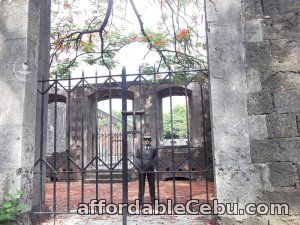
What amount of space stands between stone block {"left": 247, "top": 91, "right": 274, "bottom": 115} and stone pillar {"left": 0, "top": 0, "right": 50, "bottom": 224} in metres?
2.65

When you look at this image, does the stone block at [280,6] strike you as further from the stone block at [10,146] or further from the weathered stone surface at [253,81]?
the stone block at [10,146]

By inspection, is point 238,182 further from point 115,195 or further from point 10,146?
point 115,195

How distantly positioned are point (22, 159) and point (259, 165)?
2.70 m

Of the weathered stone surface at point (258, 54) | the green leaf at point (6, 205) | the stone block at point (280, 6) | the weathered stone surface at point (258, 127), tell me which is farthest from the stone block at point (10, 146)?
the stone block at point (280, 6)

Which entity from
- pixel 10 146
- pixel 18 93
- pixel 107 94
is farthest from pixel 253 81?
pixel 107 94

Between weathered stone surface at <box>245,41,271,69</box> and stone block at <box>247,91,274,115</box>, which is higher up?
weathered stone surface at <box>245,41,271,69</box>

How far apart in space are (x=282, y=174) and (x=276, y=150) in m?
0.25

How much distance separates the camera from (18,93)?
11.8ft

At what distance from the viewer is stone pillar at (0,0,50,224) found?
345 centimetres

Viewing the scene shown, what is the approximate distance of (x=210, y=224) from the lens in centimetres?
394

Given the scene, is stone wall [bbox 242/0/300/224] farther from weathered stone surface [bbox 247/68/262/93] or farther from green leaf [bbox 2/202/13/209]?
green leaf [bbox 2/202/13/209]

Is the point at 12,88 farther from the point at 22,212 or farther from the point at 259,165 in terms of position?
the point at 259,165

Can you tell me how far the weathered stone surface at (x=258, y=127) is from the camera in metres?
3.14

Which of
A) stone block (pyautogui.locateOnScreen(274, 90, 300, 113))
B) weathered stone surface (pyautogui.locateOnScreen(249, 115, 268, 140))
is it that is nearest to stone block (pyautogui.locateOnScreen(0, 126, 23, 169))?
weathered stone surface (pyautogui.locateOnScreen(249, 115, 268, 140))
